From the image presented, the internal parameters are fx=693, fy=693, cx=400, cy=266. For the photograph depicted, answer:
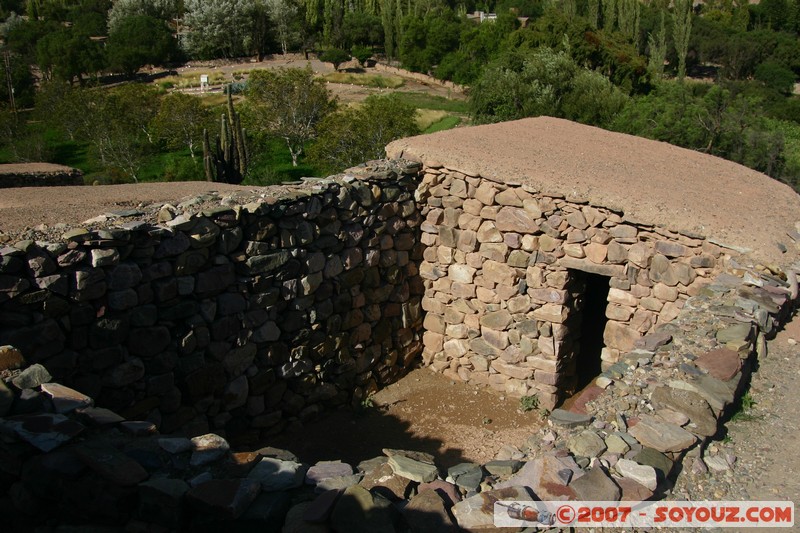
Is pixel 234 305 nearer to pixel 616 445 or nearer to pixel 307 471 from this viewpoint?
pixel 307 471

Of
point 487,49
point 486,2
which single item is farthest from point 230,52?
point 486,2

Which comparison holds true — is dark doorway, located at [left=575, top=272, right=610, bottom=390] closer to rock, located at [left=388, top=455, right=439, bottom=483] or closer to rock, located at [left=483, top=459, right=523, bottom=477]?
rock, located at [left=483, top=459, right=523, bottom=477]

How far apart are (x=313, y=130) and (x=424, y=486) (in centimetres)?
2283

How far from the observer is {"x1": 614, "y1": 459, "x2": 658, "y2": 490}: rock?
3.73 meters

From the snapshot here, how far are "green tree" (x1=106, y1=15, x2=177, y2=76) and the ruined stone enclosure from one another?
46.6m

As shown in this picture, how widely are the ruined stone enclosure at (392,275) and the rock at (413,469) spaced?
262 centimetres

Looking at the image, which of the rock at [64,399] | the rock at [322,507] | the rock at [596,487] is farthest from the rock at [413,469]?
the rock at [64,399]

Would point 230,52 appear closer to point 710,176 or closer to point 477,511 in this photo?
point 710,176

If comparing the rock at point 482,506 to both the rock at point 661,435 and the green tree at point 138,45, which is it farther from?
the green tree at point 138,45

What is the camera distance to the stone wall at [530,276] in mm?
6902

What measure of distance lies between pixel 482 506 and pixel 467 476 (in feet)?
1.21

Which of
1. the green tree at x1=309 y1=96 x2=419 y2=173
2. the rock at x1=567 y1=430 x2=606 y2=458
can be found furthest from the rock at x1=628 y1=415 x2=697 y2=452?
the green tree at x1=309 y1=96 x2=419 y2=173

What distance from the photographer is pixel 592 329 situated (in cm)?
934

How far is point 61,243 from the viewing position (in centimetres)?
505
